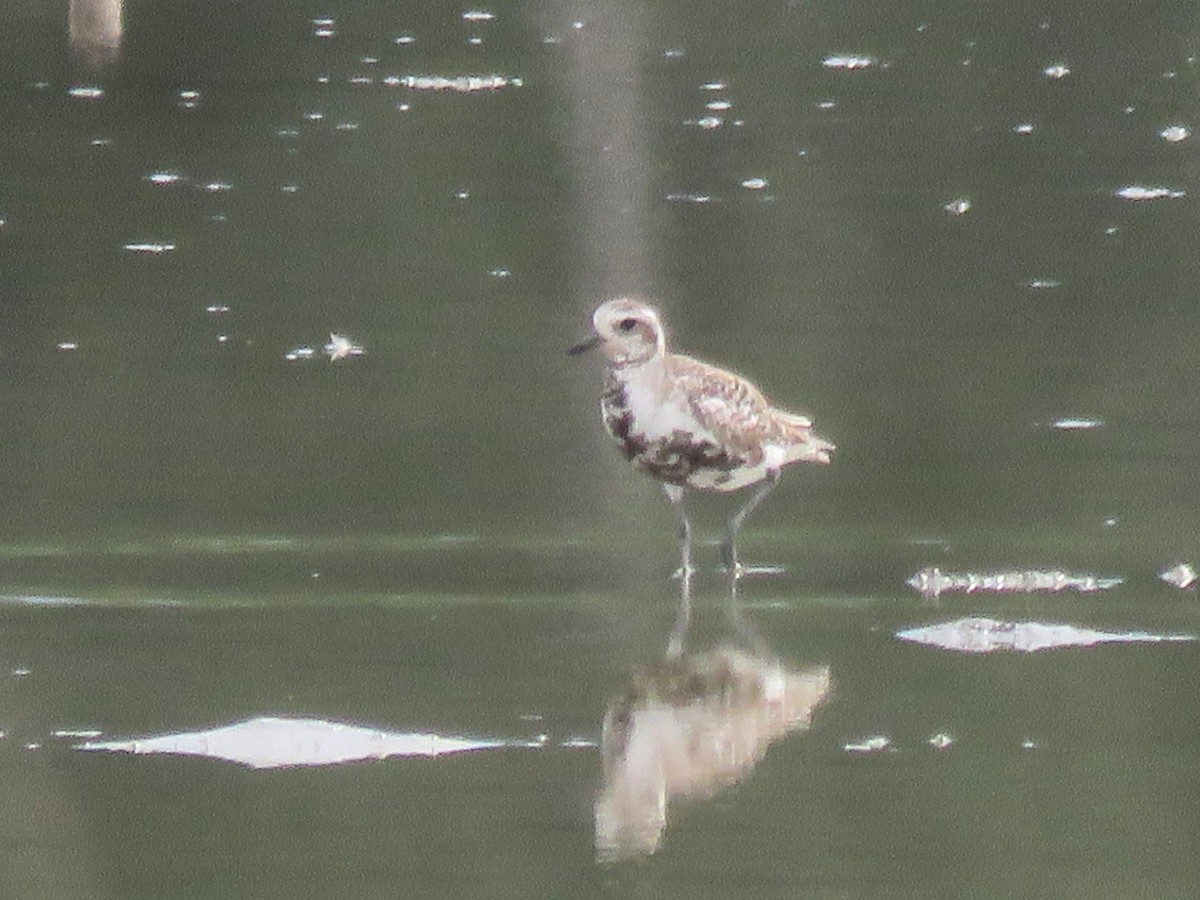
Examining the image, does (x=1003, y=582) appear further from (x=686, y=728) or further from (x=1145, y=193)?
(x=1145, y=193)

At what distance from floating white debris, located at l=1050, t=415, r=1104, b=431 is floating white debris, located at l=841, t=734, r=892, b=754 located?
11.2ft

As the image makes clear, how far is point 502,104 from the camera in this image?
1648cm

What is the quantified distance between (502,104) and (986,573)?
8.89m

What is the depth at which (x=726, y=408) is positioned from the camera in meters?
8.40

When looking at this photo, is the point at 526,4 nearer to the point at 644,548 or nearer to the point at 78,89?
the point at 78,89

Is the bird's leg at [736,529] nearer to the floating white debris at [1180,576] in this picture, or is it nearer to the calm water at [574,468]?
the calm water at [574,468]

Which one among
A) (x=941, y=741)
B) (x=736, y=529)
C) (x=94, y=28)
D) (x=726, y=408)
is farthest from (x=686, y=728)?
(x=94, y=28)

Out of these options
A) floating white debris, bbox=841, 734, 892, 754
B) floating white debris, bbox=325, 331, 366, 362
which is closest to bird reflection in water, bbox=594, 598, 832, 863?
floating white debris, bbox=841, 734, 892, 754

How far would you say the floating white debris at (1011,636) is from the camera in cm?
733

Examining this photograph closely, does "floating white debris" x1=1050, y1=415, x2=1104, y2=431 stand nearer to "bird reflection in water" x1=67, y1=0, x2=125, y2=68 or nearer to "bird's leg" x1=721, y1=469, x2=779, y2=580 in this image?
"bird's leg" x1=721, y1=469, x2=779, y2=580

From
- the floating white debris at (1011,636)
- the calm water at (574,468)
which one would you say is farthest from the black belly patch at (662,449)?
the floating white debris at (1011,636)

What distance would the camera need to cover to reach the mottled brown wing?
329 inches

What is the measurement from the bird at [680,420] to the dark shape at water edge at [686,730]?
111 centimetres

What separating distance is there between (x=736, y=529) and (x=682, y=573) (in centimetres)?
31
